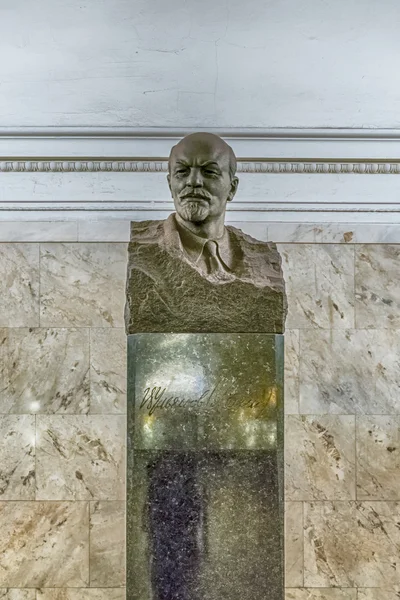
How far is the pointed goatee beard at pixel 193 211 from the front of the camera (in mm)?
3311

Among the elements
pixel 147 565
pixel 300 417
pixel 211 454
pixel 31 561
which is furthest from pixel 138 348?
pixel 31 561

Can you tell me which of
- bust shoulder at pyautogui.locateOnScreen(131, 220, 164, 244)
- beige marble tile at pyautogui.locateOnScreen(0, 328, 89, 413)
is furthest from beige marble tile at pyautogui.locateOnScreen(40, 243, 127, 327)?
bust shoulder at pyautogui.locateOnScreen(131, 220, 164, 244)

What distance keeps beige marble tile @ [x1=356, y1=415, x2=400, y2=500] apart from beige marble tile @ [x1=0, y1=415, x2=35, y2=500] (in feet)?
7.51

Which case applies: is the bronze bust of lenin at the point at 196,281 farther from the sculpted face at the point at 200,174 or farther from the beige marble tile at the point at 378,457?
the beige marble tile at the point at 378,457

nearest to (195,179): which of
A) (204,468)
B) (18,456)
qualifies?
(204,468)

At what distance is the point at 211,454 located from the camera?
10.5ft

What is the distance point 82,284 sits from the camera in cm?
502

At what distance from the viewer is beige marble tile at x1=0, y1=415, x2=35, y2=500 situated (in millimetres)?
4859

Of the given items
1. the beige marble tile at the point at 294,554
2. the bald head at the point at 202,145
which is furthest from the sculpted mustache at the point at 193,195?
the beige marble tile at the point at 294,554

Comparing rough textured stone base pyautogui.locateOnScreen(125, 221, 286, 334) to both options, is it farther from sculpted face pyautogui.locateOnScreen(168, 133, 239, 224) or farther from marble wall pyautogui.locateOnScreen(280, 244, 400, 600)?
marble wall pyautogui.locateOnScreen(280, 244, 400, 600)

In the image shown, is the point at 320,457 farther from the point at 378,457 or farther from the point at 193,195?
the point at 193,195

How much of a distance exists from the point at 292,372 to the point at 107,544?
1.76 metres

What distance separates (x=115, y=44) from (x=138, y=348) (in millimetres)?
2801

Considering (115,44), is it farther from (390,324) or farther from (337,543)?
(337,543)
